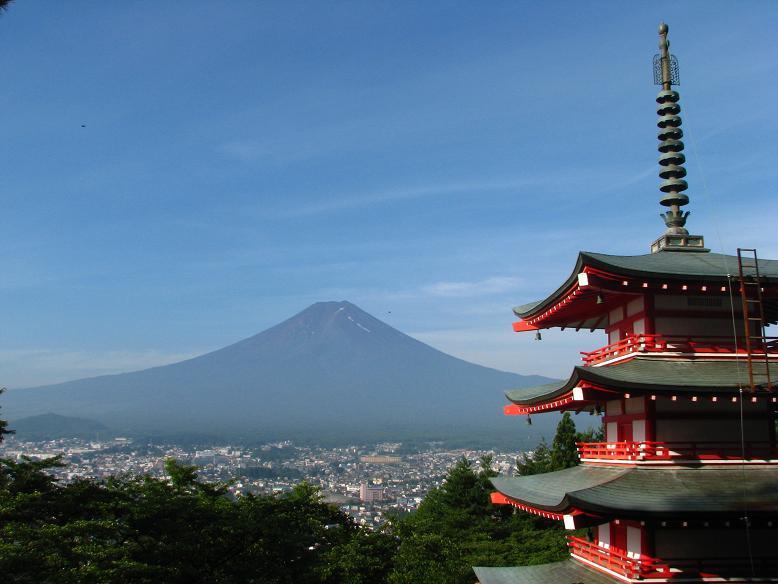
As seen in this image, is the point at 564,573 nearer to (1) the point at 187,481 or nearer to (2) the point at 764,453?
(2) the point at 764,453

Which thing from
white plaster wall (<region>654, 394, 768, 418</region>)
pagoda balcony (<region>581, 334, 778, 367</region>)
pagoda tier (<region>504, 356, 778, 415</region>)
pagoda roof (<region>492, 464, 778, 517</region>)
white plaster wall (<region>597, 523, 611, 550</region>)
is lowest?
white plaster wall (<region>597, 523, 611, 550</region>)

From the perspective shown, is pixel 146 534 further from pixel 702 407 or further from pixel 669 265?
pixel 669 265

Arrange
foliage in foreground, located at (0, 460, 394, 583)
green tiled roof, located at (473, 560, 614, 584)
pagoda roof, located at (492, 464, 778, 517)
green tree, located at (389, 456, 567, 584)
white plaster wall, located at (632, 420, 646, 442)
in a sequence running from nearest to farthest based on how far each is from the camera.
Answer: pagoda roof, located at (492, 464, 778, 517)
white plaster wall, located at (632, 420, 646, 442)
green tiled roof, located at (473, 560, 614, 584)
foliage in foreground, located at (0, 460, 394, 583)
green tree, located at (389, 456, 567, 584)

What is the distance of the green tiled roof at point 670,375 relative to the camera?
13.5 m

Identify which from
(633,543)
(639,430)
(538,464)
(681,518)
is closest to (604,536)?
(633,543)

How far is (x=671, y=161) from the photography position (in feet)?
57.5

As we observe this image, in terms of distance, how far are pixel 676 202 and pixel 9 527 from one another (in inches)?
671

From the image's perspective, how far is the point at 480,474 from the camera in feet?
128

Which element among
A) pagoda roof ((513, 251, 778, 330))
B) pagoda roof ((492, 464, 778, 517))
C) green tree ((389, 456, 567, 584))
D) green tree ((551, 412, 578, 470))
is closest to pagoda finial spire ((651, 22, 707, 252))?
pagoda roof ((513, 251, 778, 330))

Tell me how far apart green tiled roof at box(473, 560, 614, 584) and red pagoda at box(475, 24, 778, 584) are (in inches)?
2.2

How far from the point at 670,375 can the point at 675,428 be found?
Result: 1.21m

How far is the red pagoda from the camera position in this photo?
13281 mm

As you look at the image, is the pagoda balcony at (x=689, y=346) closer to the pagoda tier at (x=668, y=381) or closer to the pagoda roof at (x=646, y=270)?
the pagoda tier at (x=668, y=381)

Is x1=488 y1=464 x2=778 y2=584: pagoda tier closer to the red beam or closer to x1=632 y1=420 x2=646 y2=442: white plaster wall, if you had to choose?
x1=632 y1=420 x2=646 y2=442: white plaster wall
